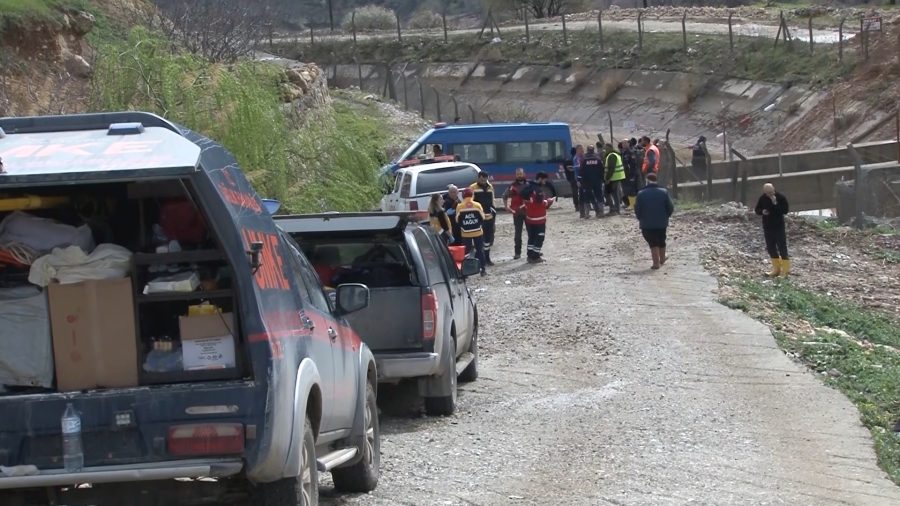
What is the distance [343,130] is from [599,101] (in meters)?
36.4

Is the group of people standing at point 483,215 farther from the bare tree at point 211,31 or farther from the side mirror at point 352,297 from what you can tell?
the side mirror at point 352,297

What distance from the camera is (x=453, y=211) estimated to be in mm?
22422

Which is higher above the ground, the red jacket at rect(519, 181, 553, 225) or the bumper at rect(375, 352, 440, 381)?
the red jacket at rect(519, 181, 553, 225)

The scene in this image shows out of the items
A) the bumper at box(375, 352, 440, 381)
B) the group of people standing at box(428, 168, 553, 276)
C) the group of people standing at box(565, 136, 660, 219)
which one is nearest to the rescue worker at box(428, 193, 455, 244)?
the group of people standing at box(428, 168, 553, 276)

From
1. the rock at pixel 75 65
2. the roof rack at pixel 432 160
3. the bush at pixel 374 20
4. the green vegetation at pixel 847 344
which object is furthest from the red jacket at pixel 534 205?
the bush at pixel 374 20

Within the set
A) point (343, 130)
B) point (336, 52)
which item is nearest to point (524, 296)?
point (343, 130)

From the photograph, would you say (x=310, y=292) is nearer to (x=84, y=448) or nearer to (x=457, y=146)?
(x=84, y=448)

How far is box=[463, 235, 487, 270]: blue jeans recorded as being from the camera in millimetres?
21422

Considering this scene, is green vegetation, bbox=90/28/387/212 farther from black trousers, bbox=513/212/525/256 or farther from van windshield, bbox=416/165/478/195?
van windshield, bbox=416/165/478/195

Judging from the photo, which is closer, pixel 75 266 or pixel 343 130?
pixel 75 266

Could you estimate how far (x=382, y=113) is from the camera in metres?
45.8

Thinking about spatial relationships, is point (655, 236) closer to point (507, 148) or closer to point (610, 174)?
point (610, 174)

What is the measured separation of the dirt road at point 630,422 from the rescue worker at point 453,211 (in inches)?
129

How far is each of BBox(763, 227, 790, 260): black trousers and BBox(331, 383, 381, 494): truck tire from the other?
43.9ft
